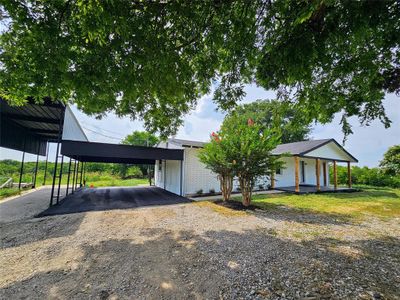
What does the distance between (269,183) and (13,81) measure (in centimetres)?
1442

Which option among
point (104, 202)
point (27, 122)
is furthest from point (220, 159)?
point (27, 122)

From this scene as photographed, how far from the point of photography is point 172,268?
297 centimetres

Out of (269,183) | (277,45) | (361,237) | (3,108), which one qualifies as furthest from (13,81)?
(269,183)

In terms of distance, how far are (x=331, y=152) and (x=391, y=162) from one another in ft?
19.0

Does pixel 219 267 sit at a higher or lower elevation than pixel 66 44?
lower

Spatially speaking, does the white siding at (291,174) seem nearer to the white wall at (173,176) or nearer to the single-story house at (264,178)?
the single-story house at (264,178)

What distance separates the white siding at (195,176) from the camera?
11047 millimetres

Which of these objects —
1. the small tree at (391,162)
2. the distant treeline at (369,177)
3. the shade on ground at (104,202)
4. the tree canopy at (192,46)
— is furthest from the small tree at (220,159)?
the distant treeline at (369,177)

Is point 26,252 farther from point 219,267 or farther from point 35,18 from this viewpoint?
point 35,18

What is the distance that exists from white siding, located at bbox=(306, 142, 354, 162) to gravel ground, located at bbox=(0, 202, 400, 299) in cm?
822

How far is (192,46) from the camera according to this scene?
401 cm

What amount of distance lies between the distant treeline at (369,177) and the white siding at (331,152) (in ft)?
14.8

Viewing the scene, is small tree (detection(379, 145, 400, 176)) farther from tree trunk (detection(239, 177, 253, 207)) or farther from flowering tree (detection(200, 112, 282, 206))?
tree trunk (detection(239, 177, 253, 207))

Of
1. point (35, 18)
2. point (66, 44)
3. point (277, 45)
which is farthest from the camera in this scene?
point (277, 45)
